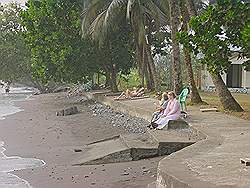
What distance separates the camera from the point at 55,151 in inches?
592

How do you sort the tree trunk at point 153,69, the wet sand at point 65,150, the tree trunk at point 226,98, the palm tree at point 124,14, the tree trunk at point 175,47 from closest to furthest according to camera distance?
the wet sand at point 65,150
the tree trunk at point 226,98
the tree trunk at point 175,47
the palm tree at point 124,14
the tree trunk at point 153,69

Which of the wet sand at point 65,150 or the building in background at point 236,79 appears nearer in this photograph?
the wet sand at point 65,150

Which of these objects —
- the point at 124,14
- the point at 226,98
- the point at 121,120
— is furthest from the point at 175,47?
the point at 124,14

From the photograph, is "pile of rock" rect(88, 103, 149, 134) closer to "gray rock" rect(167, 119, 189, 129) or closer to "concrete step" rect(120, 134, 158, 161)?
"gray rock" rect(167, 119, 189, 129)

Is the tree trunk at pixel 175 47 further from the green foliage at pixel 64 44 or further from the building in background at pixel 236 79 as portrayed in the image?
the green foliage at pixel 64 44

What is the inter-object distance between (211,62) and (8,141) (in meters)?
8.28

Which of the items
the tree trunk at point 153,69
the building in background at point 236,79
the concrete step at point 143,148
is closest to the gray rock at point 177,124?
the concrete step at point 143,148

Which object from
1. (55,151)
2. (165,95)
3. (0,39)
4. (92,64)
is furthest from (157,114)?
Result: (0,39)

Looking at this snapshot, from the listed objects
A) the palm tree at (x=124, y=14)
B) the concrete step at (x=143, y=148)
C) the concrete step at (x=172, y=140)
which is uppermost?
the palm tree at (x=124, y=14)

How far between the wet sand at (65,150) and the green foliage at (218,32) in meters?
3.69

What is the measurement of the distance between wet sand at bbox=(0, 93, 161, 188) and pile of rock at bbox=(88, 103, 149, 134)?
36 centimetres

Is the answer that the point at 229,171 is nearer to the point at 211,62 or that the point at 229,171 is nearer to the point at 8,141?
the point at 211,62

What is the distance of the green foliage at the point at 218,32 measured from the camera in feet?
41.5

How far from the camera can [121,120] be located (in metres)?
20.5
